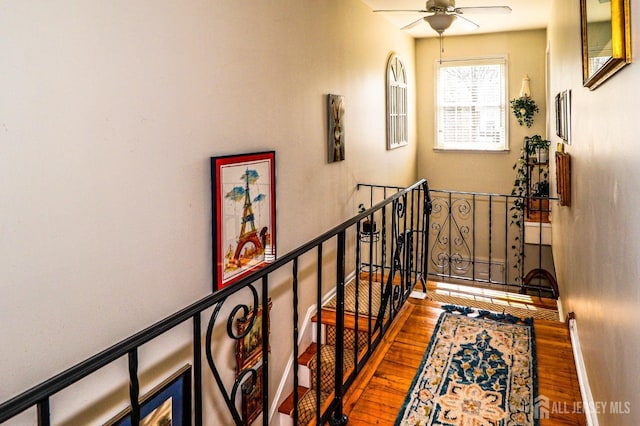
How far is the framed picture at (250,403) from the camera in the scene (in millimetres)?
3059

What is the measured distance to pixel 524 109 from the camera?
21.9 feet

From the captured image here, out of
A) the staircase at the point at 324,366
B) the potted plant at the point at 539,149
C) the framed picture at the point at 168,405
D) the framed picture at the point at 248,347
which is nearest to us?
the framed picture at the point at 168,405

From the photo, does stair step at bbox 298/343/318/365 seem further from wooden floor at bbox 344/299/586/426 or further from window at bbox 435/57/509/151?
window at bbox 435/57/509/151

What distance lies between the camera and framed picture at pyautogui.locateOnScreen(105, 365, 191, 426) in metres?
2.21

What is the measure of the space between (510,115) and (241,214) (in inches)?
211

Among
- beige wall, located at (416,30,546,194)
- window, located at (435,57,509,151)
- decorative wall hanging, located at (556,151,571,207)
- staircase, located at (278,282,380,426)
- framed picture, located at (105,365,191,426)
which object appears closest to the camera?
framed picture, located at (105,365,191,426)

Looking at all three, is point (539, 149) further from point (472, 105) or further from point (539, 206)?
point (472, 105)

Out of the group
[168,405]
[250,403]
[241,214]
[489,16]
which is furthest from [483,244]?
[168,405]

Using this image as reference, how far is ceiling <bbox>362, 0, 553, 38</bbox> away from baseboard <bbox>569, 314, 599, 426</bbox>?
3.56 m

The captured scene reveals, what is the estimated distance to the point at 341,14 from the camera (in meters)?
4.38

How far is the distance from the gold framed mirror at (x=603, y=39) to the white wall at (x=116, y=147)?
71.9 inches

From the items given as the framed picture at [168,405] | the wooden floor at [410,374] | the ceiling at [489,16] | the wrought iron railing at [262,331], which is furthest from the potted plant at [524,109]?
the framed picture at [168,405]

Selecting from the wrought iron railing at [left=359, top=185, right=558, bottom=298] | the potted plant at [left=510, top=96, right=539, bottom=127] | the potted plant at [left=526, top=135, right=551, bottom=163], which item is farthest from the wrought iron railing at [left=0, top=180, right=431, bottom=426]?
the potted plant at [left=510, top=96, right=539, bottom=127]

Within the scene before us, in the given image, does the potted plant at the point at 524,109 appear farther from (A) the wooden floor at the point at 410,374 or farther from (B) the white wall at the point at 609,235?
(A) the wooden floor at the point at 410,374
